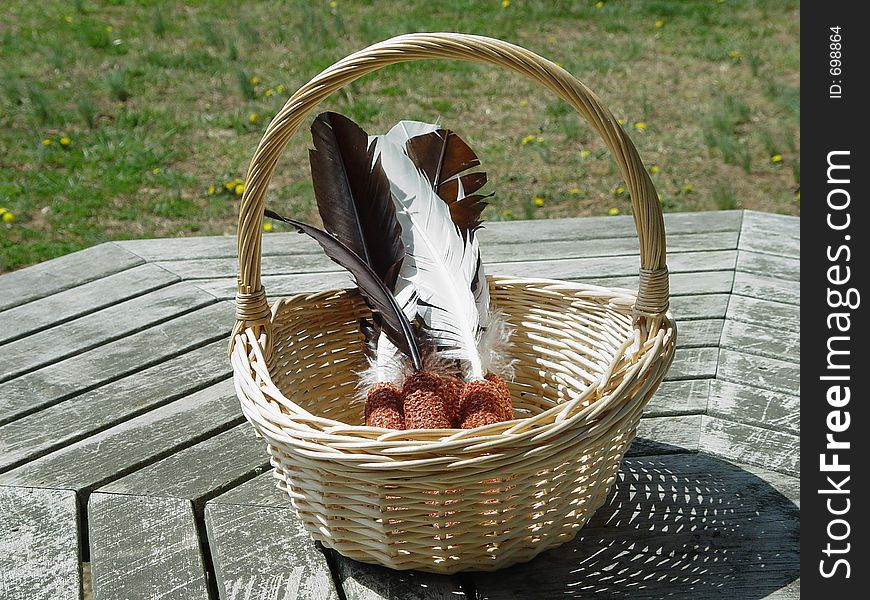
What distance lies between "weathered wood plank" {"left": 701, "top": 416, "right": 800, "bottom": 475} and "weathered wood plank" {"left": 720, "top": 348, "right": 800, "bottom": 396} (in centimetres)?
17

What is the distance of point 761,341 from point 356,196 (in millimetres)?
914

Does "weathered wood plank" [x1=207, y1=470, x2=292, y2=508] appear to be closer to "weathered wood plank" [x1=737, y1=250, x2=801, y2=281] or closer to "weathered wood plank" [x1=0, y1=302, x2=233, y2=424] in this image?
"weathered wood plank" [x1=0, y1=302, x2=233, y2=424]

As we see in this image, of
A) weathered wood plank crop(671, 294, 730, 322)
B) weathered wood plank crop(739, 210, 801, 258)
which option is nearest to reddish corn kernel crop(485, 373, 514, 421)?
weathered wood plank crop(671, 294, 730, 322)

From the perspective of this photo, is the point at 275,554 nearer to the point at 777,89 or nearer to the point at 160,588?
the point at 160,588

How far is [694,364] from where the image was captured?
1.84 metres

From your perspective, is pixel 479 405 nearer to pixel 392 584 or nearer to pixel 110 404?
pixel 392 584

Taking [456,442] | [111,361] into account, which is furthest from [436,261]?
[111,361]

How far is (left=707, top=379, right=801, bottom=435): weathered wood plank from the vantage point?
1.63 meters

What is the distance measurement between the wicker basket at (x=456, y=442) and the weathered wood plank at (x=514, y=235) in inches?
38.0

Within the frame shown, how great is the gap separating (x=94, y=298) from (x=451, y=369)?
1025mm
